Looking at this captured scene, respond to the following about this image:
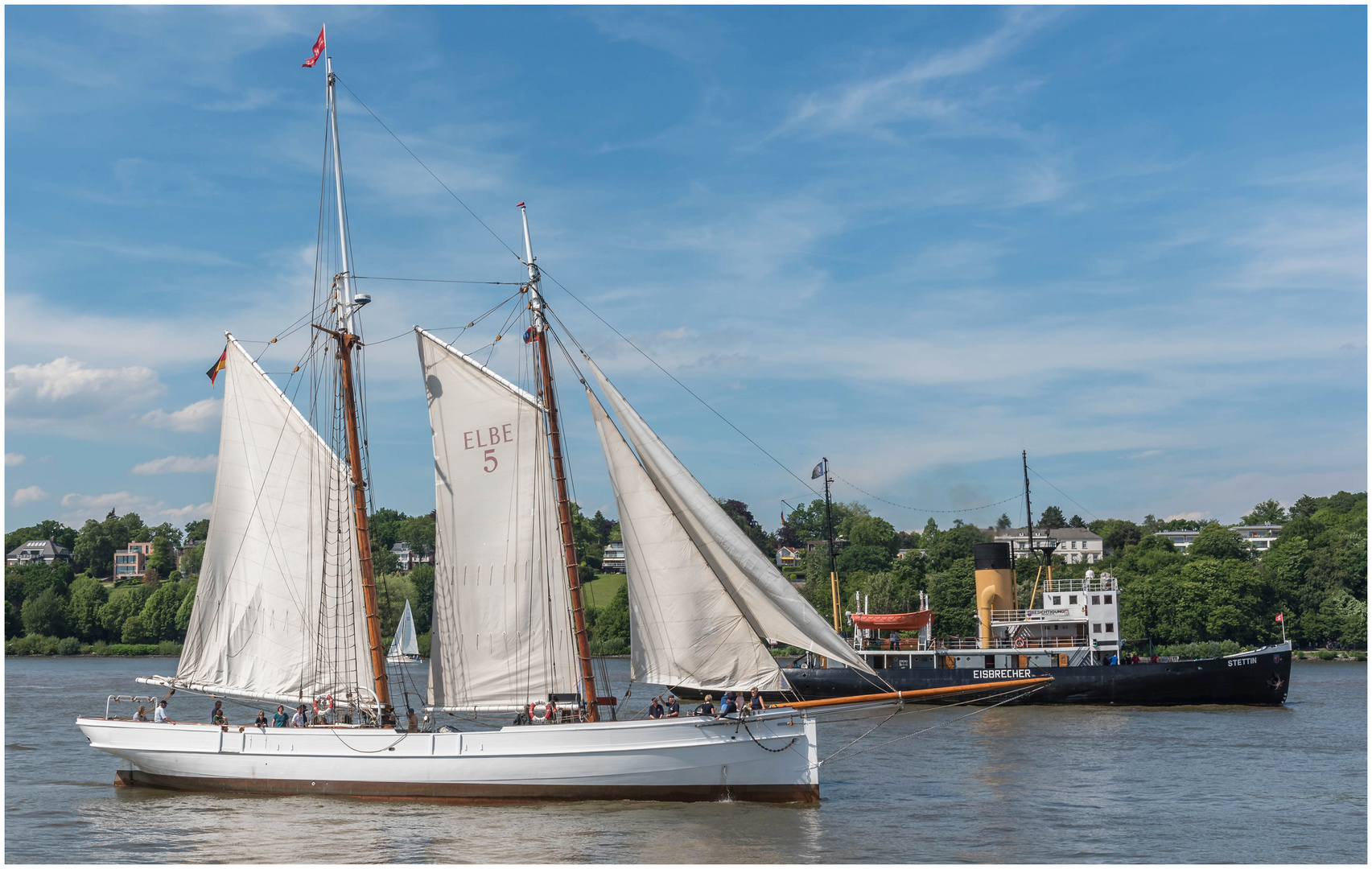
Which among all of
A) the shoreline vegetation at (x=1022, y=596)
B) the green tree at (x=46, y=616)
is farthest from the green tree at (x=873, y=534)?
the green tree at (x=46, y=616)

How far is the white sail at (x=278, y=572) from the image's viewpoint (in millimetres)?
35594

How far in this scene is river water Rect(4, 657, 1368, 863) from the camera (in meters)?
26.0

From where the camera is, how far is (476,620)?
3381cm

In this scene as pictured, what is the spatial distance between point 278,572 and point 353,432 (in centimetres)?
484

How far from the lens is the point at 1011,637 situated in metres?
65.0

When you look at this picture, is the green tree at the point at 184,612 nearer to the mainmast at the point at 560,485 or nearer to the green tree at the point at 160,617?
the green tree at the point at 160,617

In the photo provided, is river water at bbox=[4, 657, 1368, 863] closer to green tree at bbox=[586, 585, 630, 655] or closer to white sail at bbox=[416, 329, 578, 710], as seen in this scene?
white sail at bbox=[416, 329, 578, 710]

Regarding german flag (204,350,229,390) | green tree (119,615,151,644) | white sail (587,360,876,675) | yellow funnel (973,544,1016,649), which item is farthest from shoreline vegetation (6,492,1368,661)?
white sail (587,360,876,675)

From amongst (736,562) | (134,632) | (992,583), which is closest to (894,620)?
(992,583)

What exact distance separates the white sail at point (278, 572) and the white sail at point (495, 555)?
3.30 meters

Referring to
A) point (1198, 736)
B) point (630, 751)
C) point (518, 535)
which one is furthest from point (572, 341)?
point (1198, 736)

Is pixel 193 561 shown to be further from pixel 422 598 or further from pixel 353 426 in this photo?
pixel 353 426

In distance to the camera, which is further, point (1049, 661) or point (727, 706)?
point (1049, 661)

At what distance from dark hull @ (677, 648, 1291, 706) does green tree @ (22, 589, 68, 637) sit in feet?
387
